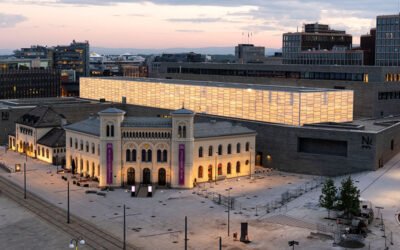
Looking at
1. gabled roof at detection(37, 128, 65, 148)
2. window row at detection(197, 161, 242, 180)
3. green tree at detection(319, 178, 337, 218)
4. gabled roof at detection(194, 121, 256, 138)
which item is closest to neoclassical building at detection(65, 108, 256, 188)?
window row at detection(197, 161, 242, 180)

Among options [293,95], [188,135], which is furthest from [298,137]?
[188,135]

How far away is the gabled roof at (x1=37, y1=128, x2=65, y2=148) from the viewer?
5364 inches

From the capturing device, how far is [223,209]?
93.4m

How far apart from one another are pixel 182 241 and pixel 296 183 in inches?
1640

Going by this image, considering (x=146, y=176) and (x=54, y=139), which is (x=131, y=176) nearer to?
(x=146, y=176)

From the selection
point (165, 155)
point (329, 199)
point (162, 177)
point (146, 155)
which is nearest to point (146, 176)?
point (162, 177)

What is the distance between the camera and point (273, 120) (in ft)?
440

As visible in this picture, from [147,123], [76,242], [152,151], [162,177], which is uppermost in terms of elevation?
[147,123]

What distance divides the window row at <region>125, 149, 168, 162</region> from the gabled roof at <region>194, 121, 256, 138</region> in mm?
7337

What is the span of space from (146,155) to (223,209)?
23281mm

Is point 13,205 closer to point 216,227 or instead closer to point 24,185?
point 24,185

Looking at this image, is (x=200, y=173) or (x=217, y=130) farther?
(x=217, y=130)

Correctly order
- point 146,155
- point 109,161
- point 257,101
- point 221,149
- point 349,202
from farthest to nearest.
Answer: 1. point 257,101
2. point 221,149
3. point 146,155
4. point 109,161
5. point 349,202

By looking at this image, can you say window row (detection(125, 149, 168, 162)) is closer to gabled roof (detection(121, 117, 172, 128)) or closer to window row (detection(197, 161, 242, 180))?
gabled roof (detection(121, 117, 172, 128))
